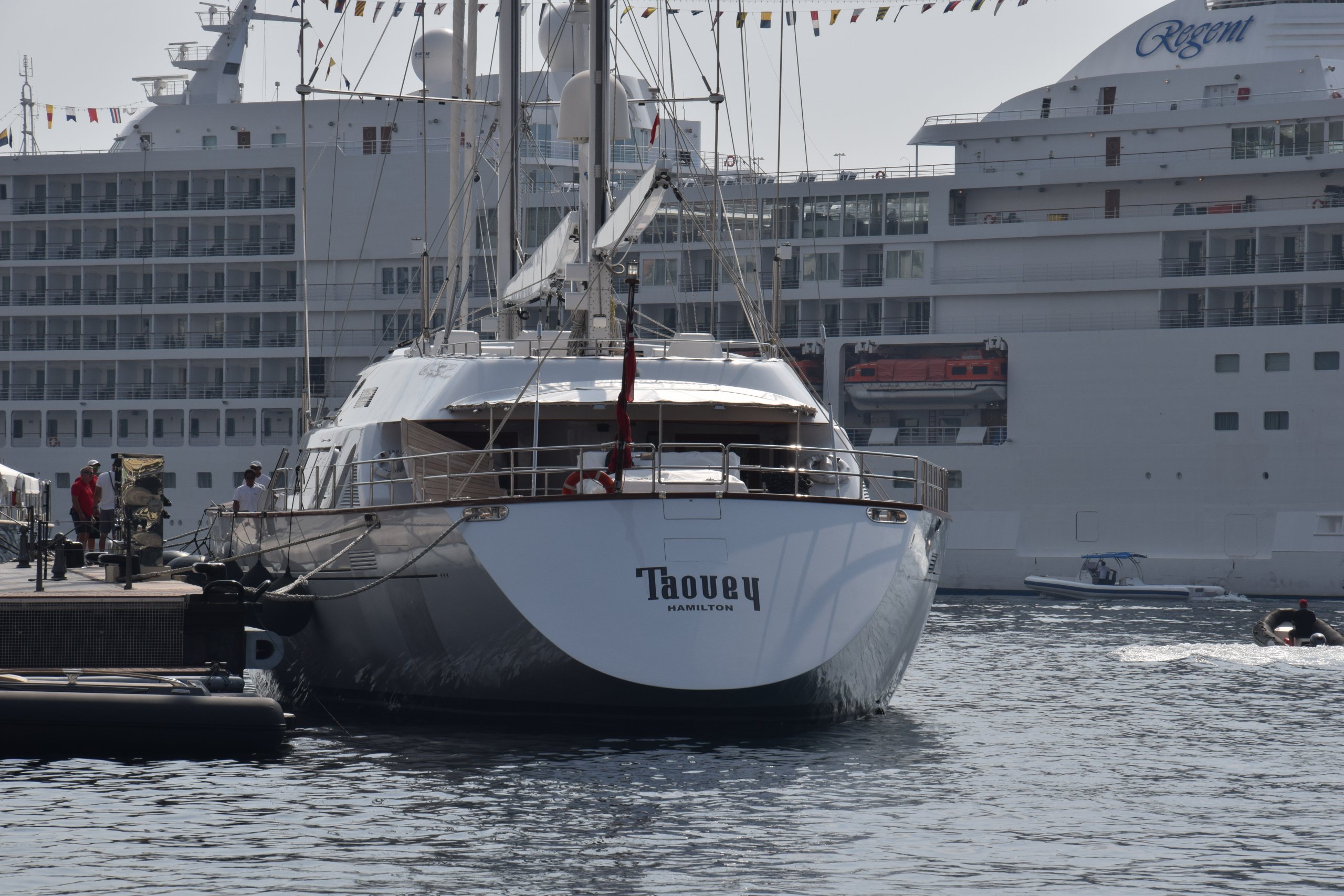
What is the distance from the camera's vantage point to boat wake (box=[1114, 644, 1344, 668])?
24891 mm

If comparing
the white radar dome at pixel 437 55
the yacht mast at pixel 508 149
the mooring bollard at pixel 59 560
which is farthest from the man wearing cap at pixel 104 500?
the white radar dome at pixel 437 55

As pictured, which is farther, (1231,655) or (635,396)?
(1231,655)

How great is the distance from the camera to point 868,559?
1510 cm

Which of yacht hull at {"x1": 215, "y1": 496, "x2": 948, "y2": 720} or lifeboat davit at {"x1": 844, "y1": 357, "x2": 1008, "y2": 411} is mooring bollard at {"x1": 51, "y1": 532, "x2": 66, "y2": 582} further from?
lifeboat davit at {"x1": 844, "y1": 357, "x2": 1008, "y2": 411}

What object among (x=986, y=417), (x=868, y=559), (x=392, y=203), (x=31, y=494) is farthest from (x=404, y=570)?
A: (x=392, y=203)

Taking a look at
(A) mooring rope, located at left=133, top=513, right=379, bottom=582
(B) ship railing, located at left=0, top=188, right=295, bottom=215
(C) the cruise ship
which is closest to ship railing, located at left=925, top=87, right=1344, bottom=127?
(C) the cruise ship

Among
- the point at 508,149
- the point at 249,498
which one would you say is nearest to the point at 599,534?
the point at 249,498

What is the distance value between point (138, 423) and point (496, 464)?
43.3m

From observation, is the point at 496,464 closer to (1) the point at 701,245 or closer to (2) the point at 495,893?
(2) the point at 495,893

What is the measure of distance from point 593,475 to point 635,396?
43.2 inches

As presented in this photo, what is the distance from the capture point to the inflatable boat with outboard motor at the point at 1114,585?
44031 millimetres

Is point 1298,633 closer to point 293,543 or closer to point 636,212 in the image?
point 636,212

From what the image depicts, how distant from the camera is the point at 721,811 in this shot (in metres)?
11.8

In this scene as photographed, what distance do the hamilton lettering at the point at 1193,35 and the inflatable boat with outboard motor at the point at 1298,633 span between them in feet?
94.0
